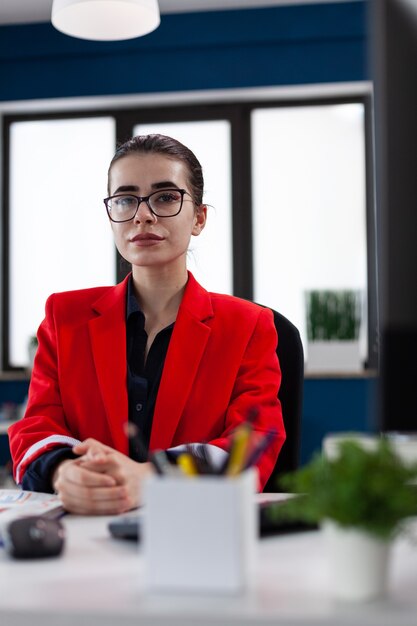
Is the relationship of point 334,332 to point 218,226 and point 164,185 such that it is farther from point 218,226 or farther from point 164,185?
point 164,185

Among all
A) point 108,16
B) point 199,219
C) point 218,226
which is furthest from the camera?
point 218,226

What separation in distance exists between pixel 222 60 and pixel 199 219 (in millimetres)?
2675

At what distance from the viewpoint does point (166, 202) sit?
1.58 m

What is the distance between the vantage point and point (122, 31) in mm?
2529

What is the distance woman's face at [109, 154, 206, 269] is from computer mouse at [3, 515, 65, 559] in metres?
0.79

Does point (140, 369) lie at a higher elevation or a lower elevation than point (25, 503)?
higher

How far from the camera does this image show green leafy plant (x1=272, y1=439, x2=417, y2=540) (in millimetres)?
650

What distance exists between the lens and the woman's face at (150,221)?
5.07 feet

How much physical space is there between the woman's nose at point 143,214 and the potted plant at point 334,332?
7.99ft

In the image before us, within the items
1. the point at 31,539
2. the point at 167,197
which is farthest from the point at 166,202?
the point at 31,539

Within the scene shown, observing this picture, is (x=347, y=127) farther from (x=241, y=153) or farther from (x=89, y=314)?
(x=89, y=314)

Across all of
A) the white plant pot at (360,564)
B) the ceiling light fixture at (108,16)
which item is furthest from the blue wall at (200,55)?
the white plant pot at (360,564)

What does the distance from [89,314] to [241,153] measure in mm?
2843

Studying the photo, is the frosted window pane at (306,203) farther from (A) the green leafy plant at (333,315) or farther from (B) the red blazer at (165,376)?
(B) the red blazer at (165,376)
